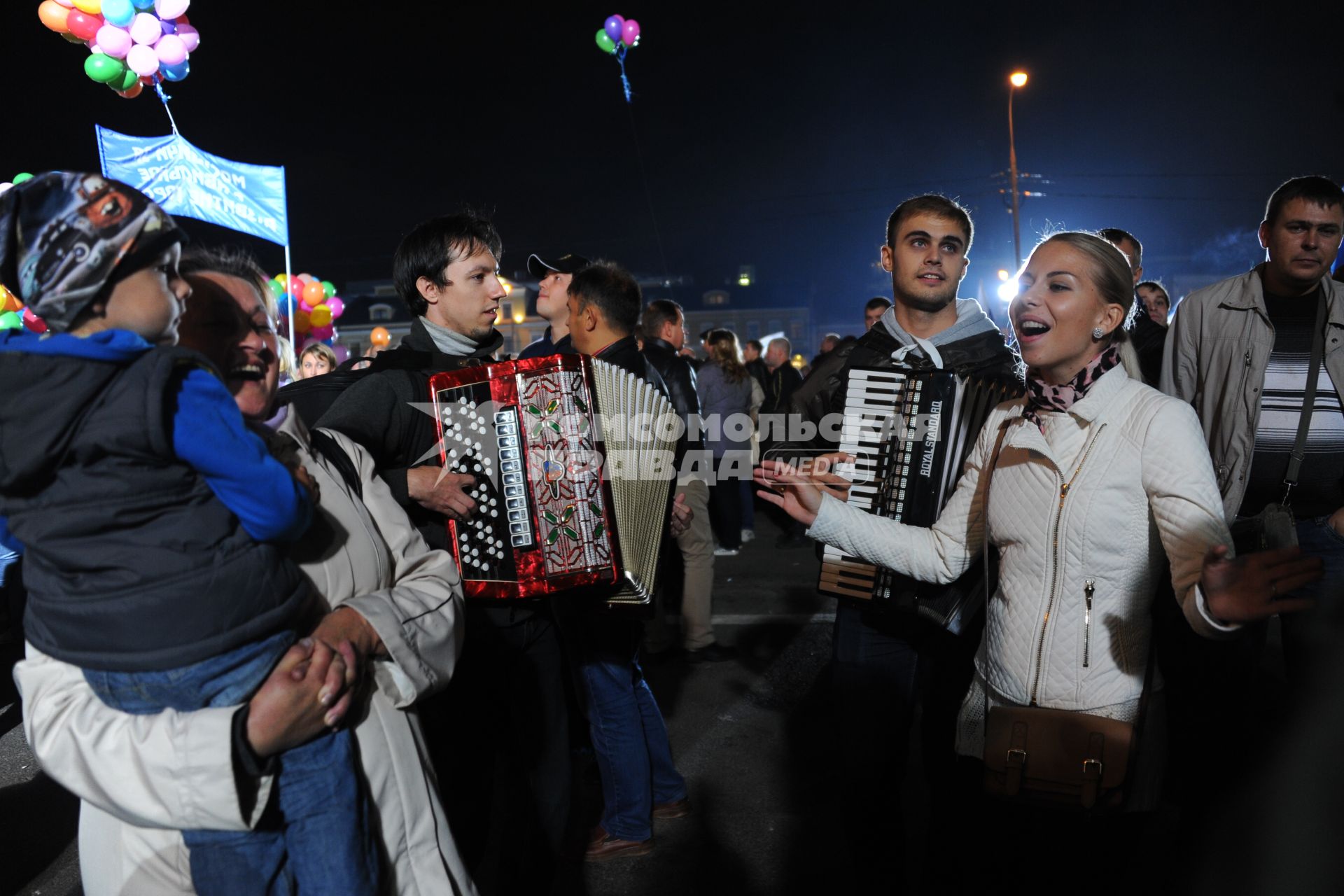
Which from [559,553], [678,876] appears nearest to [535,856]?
[678,876]

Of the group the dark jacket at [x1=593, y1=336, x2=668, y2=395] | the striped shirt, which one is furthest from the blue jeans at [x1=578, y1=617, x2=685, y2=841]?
the striped shirt

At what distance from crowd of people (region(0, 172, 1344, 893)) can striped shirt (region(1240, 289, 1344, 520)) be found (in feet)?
0.04

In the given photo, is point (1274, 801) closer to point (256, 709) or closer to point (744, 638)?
point (256, 709)

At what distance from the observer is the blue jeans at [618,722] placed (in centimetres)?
338

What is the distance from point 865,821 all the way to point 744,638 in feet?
11.0

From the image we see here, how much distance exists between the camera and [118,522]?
1.32 metres

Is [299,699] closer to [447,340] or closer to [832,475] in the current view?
[447,340]

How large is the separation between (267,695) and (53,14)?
8.98 metres

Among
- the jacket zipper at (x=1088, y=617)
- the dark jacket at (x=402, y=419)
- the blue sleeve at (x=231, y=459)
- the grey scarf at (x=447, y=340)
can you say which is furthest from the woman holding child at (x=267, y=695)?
the jacket zipper at (x=1088, y=617)

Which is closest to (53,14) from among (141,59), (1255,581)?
(141,59)

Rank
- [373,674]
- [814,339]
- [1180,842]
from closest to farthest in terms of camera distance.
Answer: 1. [373,674]
2. [1180,842]
3. [814,339]

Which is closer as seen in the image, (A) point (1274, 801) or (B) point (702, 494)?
(A) point (1274, 801)

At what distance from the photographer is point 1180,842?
319cm

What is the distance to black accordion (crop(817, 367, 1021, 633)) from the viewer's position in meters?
2.85
